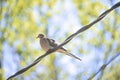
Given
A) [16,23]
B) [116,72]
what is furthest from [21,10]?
[116,72]

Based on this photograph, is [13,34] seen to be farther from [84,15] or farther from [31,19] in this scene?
[84,15]

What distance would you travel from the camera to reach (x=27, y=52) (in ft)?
43.0

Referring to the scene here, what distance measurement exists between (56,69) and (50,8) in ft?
7.13

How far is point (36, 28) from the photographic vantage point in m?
13.7

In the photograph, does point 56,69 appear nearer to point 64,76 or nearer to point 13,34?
point 64,76

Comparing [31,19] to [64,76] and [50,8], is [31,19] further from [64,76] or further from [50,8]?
[64,76]

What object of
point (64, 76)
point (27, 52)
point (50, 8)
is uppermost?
point (50, 8)

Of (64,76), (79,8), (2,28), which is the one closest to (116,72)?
(64,76)

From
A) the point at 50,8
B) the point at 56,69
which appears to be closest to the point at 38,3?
the point at 50,8

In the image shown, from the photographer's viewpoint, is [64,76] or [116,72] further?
[64,76]

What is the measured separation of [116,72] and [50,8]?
3.22 metres

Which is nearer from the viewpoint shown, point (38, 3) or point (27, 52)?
point (27, 52)

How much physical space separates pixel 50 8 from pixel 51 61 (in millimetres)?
1866

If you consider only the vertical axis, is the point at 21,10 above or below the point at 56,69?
above
